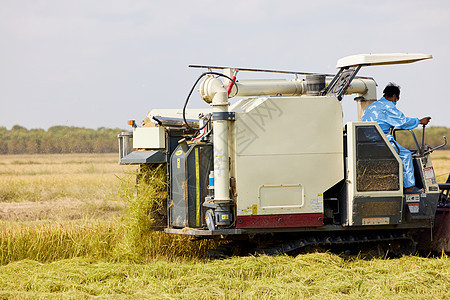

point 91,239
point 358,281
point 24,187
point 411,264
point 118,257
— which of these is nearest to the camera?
point 358,281

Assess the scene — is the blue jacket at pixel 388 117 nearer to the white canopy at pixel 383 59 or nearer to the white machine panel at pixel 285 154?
the white canopy at pixel 383 59

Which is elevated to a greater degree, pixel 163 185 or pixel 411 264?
pixel 163 185

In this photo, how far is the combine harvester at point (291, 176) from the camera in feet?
26.8

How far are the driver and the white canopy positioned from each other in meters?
0.41

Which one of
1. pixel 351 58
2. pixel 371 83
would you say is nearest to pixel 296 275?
pixel 351 58

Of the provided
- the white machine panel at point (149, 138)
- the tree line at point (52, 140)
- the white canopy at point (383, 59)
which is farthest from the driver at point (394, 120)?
the tree line at point (52, 140)

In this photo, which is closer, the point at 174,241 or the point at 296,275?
the point at 296,275

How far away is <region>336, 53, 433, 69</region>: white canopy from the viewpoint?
8844 millimetres

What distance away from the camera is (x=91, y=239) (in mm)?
9781

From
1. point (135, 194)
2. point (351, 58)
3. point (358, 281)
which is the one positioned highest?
point (351, 58)

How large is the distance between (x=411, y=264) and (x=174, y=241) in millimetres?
3873

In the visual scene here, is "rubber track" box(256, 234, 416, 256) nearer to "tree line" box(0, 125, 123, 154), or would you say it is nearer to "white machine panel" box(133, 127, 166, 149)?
"white machine panel" box(133, 127, 166, 149)

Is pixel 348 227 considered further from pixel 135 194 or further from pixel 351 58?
pixel 135 194

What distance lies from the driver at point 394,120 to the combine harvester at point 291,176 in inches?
9.1
